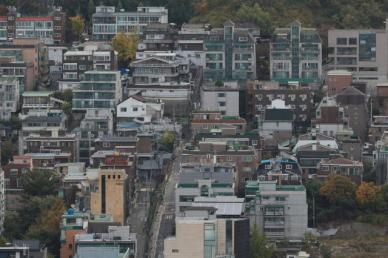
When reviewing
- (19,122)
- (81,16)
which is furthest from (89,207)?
(81,16)

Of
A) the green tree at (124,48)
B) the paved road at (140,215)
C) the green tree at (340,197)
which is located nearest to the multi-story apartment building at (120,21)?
the green tree at (124,48)

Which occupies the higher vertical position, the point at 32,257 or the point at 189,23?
the point at 189,23

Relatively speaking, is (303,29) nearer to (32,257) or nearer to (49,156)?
(49,156)

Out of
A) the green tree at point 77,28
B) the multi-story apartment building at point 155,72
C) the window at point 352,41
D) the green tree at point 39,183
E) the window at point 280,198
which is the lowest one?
the window at point 280,198

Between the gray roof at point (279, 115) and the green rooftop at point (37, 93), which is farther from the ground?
the green rooftop at point (37, 93)

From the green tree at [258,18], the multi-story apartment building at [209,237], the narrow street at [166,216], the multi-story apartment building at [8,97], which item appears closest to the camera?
the multi-story apartment building at [209,237]

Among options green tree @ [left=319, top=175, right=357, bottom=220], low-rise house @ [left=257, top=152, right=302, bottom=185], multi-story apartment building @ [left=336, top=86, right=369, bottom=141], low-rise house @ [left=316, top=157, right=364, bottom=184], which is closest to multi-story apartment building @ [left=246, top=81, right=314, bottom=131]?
multi-story apartment building @ [left=336, top=86, right=369, bottom=141]

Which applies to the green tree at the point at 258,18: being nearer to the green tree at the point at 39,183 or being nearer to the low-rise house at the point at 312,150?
the low-rise house at the point at 312,150
